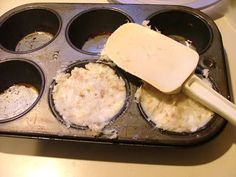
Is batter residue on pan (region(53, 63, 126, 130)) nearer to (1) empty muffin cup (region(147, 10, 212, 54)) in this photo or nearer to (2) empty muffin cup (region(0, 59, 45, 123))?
(2) empty muffin cup (region(0, 59, 45, 123))

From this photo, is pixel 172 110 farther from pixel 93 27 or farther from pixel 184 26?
pixel 93 27

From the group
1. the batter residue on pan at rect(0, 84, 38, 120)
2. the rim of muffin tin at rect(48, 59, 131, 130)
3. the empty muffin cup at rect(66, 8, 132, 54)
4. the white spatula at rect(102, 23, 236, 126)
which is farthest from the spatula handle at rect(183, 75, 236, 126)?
the batter residue on pan at rect(0, 84, 38, 120)

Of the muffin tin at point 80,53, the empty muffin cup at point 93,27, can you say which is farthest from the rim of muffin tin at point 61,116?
the empty muffin cup at point 93,27

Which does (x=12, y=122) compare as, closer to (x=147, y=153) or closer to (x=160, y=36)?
(x=147, y=153)

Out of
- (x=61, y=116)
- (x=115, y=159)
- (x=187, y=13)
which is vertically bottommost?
(x=115, y=159)

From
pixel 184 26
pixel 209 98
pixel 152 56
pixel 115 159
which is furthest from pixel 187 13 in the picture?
pixel 115 159
